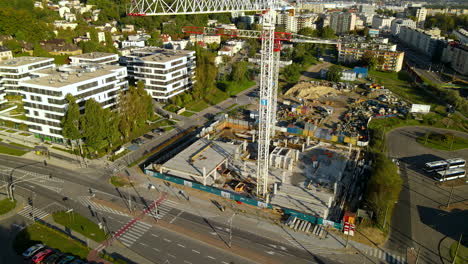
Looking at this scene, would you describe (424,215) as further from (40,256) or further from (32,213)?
(32,213)

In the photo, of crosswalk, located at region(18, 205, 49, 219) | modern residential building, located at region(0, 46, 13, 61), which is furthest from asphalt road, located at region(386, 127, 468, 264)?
modern residential building, located at region(0, 46, 13, 61)

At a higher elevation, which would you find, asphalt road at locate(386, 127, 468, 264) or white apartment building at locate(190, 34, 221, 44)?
white apartment building at locate(190, 34, 221, 44)

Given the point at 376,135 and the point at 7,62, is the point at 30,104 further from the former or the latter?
the point at 376,135

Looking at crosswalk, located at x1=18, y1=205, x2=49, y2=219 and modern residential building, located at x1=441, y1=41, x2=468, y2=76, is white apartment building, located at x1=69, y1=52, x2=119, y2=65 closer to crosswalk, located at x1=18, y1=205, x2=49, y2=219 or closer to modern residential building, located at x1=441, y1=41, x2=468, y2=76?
crosswalk, located at x1=18, y1=205, x2=49, y2=219

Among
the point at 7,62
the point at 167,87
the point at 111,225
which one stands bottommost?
the point at 111,225

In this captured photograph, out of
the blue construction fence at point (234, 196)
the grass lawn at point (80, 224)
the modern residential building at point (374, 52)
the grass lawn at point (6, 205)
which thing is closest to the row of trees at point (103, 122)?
the blue construction fence at point (234, 196)

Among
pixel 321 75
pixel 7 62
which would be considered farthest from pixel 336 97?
pixel 7 62

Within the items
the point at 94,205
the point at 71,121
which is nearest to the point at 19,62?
the point at 71,121
